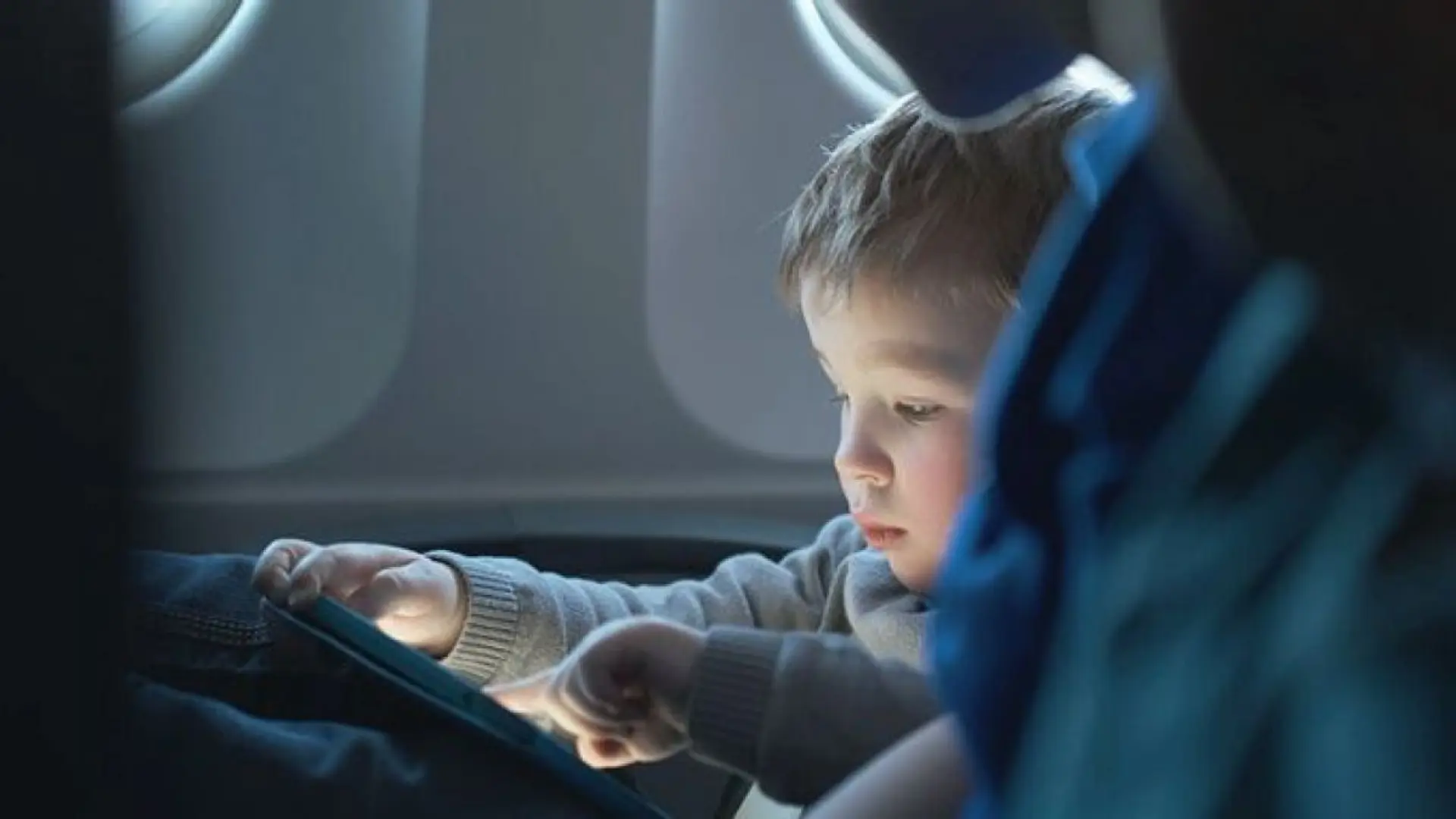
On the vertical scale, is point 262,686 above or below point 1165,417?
below

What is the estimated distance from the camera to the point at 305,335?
1.39 m

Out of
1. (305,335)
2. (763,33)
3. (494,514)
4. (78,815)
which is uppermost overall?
(763,33)

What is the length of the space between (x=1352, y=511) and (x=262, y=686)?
504mm

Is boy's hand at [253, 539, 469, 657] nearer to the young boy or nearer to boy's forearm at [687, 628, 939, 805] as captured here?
the young boy

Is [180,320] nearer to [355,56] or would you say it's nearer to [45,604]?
[45,604]

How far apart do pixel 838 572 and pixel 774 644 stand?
14.3 inches

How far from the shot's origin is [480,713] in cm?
71

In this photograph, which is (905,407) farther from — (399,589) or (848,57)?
(848,57)

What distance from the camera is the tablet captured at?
0.70 metres

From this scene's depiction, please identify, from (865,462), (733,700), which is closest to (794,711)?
(733,700)

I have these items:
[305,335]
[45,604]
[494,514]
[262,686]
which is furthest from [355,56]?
[45,604]

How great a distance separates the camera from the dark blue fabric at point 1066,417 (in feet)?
1.59

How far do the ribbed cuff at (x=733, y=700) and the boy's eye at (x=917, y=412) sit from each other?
0.24 m

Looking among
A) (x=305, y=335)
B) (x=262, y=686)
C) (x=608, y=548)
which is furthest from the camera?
(x=305, y=335)
